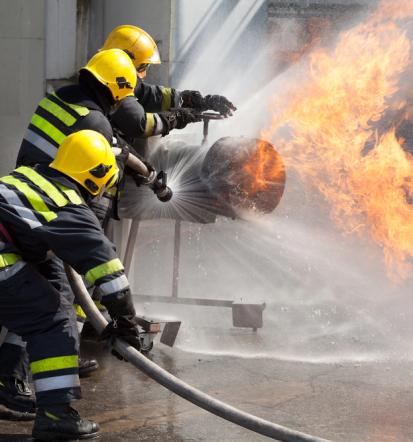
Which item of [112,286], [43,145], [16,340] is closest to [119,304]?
[112,286]

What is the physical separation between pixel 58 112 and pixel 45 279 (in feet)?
4.15

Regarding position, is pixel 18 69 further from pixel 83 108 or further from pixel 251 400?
pixel 251 400

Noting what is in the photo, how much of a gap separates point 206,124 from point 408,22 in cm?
307

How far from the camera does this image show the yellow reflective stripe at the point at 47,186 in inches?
150

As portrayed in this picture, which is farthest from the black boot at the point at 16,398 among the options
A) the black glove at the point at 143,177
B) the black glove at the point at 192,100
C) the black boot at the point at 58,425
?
the black glove at the point at 192,100

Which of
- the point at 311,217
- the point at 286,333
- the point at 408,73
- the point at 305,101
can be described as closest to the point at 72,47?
the point at 305,101

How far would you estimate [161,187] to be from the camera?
5.75m

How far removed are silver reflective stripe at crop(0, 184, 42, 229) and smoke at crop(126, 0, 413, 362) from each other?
7.85 feet

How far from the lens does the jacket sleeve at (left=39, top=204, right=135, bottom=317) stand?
375 cm

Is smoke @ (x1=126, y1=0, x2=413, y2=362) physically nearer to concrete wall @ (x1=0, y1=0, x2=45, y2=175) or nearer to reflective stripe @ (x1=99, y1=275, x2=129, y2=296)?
concrete wall @ (x1=0, y1=0, x2=45, y2=175)

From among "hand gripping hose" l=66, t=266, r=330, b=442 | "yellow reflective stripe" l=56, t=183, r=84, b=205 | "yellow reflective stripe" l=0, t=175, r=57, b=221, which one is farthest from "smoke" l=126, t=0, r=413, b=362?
"yellow reflective stripe" l=0, t=175, r=57, b=221

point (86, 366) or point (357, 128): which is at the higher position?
point (357, 128)

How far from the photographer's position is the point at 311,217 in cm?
1034

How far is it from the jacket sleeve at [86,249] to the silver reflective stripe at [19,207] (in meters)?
0.05
